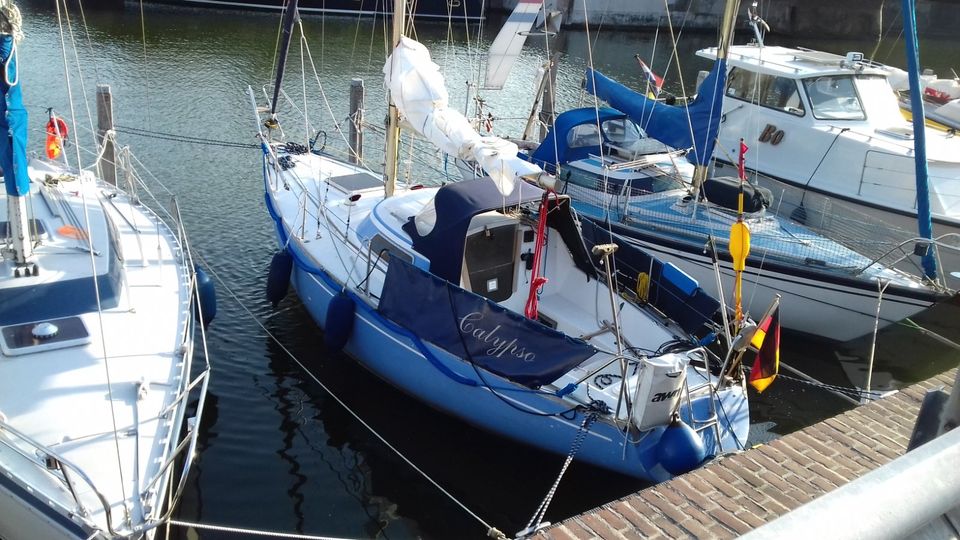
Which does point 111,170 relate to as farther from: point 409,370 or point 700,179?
point 700,179

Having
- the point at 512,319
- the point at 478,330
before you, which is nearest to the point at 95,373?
the point at 478,330

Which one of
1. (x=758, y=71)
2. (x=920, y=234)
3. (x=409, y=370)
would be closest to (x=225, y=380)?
(x=409, y=370)

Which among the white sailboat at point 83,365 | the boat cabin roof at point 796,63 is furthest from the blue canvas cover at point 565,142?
the white sailboat at point 83,365

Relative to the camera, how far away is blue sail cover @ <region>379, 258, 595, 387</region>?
28.5 feet

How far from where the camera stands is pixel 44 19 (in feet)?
106

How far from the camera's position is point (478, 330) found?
9070mm

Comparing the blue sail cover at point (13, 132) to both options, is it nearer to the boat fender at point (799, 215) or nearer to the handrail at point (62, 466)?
the handrail at point (62, 466)

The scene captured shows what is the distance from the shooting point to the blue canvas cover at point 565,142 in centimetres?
1471

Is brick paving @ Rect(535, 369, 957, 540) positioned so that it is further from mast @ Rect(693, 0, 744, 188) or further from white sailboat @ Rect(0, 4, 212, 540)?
mast @ Rect(693, 0, 744, 188)

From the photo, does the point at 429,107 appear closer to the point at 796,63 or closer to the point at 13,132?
the point at 13,132

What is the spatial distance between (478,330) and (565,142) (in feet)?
22.5

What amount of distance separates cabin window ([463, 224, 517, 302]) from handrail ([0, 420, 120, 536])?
530 cm

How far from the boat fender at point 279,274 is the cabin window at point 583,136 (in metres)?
5.94

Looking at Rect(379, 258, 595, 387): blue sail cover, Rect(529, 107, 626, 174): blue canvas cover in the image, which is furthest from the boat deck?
Rect(529, 107, 626, 174): blue canvas cover
